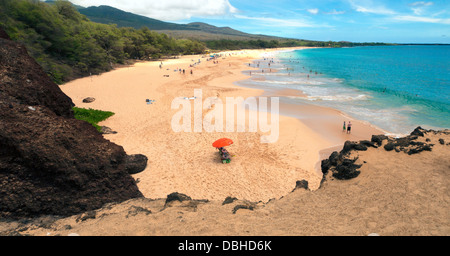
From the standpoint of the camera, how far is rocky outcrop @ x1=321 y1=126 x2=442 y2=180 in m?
7.10

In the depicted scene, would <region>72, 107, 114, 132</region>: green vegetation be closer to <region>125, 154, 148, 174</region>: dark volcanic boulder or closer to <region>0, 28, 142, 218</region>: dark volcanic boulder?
<region>125, 154, 148, 174</region>: dark volcanic boulder

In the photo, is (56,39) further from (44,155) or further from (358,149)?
(358,149)

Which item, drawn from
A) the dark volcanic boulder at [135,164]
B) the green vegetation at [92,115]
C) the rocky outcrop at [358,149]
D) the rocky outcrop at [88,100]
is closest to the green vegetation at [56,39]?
the rocky outcrop at [88,100]

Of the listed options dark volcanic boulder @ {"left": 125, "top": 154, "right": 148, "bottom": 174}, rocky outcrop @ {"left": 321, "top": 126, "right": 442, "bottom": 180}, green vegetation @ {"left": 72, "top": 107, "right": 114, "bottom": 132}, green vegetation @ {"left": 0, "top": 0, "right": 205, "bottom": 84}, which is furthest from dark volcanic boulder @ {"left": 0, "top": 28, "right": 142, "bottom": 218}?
green vegetation @ {"left": 0, "top": 0, "right": 205, "bottom": 84}

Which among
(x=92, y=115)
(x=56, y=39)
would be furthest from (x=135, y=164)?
(x=56, y=39)

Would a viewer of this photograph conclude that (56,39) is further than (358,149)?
Yes

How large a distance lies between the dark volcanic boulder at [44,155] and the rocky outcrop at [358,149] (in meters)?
6.86

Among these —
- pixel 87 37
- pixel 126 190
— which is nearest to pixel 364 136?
pixel 126 190

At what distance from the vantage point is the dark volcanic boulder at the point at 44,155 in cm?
507

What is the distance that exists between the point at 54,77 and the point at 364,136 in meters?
34.4

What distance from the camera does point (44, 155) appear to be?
539 centimetres

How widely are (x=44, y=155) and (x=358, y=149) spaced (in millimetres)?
9757

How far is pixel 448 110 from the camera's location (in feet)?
81.1
